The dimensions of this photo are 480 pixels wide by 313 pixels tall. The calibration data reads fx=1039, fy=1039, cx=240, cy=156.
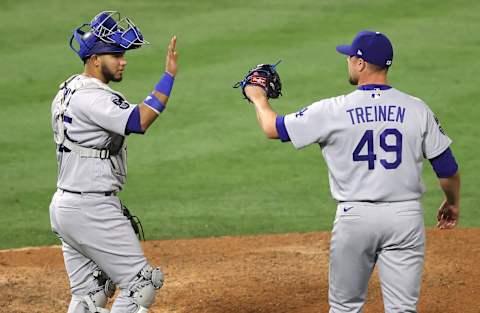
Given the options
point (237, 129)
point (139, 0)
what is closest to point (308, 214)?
point (237, 129)

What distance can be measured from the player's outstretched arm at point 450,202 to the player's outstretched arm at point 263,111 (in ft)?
3.18

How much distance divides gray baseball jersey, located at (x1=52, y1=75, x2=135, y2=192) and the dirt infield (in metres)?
1.75

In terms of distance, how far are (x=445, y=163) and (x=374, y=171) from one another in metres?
0.45

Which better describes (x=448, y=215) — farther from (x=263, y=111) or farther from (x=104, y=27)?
(x=104, y=27)

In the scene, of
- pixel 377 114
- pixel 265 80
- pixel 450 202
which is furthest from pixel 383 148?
pixel 265 80

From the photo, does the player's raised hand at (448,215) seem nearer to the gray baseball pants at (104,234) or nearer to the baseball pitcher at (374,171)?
the baseball pitcher at (374,171)

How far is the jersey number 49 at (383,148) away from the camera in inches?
213

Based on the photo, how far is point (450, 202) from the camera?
5.81m

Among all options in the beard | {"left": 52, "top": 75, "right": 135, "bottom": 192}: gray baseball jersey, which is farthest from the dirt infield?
the beard

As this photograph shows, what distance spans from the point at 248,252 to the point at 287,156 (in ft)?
11.3

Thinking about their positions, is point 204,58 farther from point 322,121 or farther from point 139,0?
point 322,121

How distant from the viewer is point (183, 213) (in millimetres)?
10344

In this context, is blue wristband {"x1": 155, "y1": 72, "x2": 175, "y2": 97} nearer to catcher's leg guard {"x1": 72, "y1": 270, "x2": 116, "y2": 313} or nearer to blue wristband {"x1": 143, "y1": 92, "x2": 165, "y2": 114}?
blue wristband {"x1": 143, "y1": 92, "x2": 165, "y2": 114}

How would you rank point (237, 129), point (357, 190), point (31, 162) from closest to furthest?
1. point (357, 190)
2. point (31, 162)
3. point (237, 129)
